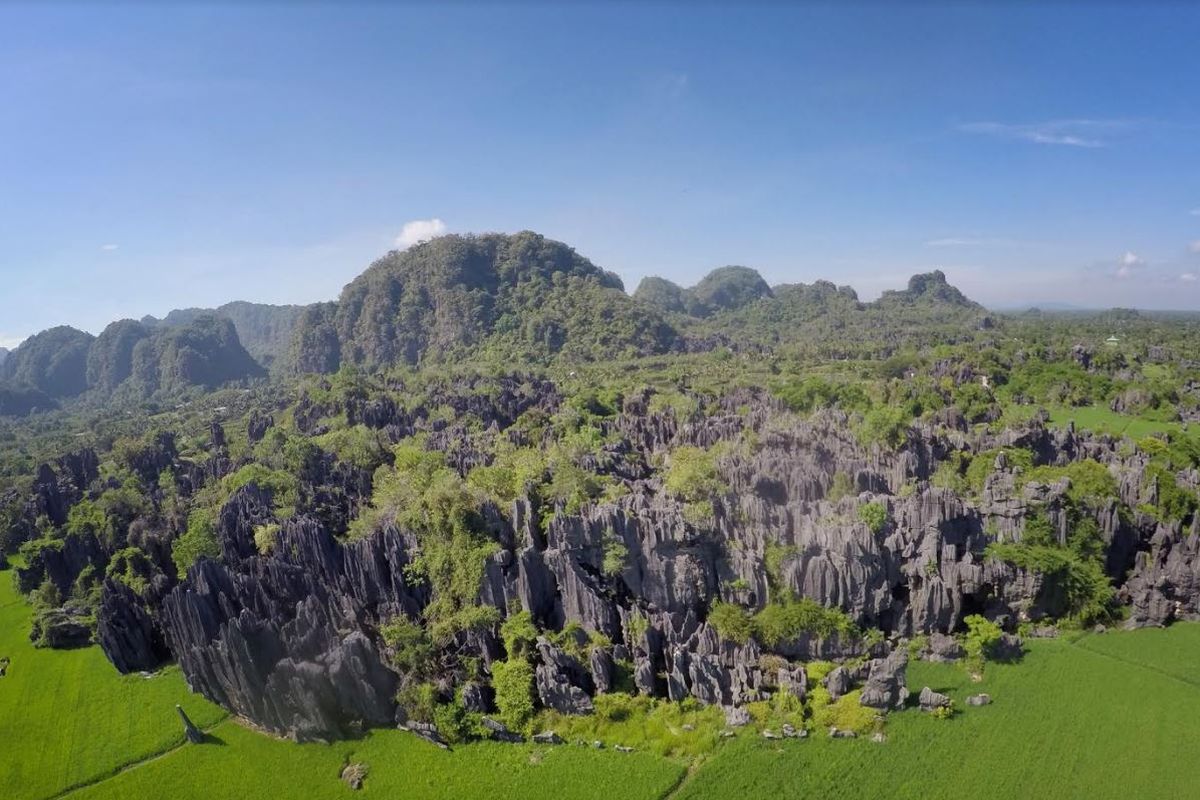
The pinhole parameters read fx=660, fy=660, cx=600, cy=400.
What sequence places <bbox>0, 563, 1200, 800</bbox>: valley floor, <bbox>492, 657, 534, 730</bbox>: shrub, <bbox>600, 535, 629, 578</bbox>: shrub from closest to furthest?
<bbox>0, 563, 1200, 800</bbox>: valley floor → <bbox>492, 657, 534, 730</bbox>: shrub → <bbox>600, 535, 629, 578</bbox>: shrub

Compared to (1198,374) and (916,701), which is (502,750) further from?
(1198,374)

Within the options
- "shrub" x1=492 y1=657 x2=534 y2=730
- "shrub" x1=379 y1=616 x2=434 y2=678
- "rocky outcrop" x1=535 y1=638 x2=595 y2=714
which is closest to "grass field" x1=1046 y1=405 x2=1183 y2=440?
"rocky outcrop" x1=535 y1=638 x2=595 y2=714

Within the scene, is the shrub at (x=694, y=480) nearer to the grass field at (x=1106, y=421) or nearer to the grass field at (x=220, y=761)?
the grass field at (x=220, y=761)

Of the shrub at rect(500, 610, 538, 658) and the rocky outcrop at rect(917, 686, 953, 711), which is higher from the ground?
the shrub at rect(500, 610, 538, 658)

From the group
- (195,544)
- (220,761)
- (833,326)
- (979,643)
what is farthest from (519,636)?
(833,326)

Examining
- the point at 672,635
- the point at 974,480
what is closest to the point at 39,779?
the point at 672,635

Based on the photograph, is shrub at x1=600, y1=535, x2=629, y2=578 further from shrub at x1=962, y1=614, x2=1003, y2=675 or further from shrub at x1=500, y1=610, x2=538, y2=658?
shrub at x1=962, y1=614, x2=1003, y2=675

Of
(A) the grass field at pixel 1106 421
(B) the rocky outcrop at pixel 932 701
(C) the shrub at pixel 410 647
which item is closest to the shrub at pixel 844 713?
(B) the rocky outcrop at pixel 932 701

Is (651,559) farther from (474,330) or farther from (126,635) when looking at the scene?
(474,330)
